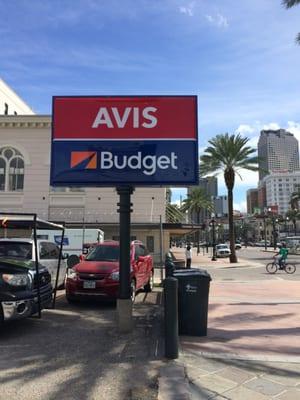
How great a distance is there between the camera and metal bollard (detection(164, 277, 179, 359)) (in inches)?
252

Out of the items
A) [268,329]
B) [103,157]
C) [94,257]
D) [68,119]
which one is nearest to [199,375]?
[268,329]

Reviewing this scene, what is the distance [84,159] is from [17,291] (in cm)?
270

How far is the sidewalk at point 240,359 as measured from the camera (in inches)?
206

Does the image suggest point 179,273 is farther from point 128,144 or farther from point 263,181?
point 263,181

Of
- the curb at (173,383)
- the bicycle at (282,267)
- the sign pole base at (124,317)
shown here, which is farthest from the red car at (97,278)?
the bicycle at (282,267)

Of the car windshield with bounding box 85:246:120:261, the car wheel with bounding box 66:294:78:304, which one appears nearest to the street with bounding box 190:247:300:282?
the car windshield with bounding box 85:246:120:261

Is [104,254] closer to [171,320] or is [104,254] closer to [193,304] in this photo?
[193,304]

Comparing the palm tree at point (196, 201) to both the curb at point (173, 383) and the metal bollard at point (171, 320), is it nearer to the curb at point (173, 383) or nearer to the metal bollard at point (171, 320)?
the metal bollard at point (171, 320)

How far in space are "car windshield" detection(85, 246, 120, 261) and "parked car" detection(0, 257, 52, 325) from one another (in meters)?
3.97

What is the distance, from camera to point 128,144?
Result: 28.9 ft

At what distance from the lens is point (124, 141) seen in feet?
28.9

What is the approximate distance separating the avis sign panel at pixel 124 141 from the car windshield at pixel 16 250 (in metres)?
2.74

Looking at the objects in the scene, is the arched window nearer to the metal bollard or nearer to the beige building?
the beige building

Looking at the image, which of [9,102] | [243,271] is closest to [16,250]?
[243,271]
